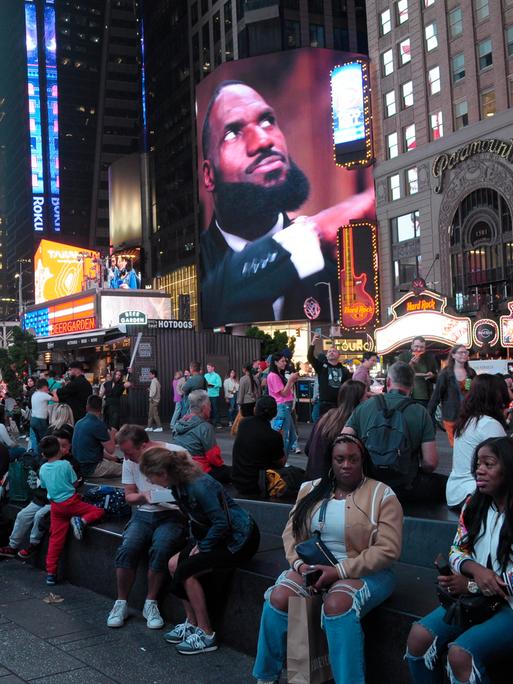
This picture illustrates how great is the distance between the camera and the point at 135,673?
503 centimetres

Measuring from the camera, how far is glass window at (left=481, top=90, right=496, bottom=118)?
43031 millimetres

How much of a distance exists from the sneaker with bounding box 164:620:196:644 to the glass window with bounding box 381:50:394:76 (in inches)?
1976

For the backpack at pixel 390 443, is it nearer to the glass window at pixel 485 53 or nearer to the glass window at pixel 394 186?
the glass window at pixel 485 53

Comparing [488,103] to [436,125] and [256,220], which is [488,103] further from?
[256,220]

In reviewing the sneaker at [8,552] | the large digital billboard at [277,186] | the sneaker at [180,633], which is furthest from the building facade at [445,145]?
the sneaker at [180,633]

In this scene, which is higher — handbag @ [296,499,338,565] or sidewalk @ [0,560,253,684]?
handbag @ [296,499,338,565]

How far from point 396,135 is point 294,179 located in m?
15.0

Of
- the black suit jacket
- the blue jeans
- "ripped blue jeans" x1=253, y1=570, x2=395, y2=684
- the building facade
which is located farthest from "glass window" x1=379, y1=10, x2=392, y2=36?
"ripped blue jeans" x1=253, y1=570, x2=395, y2=684

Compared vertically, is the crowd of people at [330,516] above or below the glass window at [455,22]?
below

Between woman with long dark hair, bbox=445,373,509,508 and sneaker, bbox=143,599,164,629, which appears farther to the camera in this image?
sneaker, bbox=143,599,164,629

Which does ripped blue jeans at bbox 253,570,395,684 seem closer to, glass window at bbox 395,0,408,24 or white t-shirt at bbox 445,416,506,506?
white t-shirt at bbox 445,416,506,506

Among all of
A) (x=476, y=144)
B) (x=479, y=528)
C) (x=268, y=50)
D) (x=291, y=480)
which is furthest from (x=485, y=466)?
(x=268, y=50)

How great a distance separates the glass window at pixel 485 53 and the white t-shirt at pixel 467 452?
42.4 m

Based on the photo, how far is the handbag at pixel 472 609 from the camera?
3.60 meters
